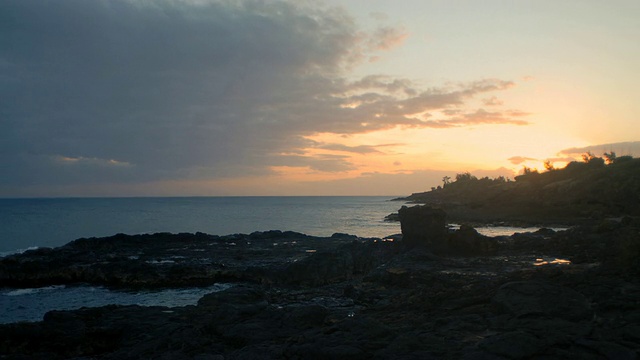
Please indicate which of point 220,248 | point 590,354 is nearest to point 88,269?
point 220,248

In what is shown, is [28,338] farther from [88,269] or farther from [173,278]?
[88,269]

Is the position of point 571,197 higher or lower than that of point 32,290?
higher

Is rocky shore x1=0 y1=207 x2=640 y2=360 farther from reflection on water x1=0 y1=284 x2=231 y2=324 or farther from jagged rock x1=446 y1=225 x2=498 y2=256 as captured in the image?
reflection on water x1=0 y1=284 x2=231 y2=324

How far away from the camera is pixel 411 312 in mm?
14430

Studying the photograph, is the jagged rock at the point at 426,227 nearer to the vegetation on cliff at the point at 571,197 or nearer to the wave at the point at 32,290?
the wave at the point at 32,290

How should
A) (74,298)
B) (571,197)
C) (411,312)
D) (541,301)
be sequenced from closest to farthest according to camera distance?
(541,301)
(411,312)
(74,298)
(571,197)

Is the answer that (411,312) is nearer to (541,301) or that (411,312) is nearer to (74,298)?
(541,301)

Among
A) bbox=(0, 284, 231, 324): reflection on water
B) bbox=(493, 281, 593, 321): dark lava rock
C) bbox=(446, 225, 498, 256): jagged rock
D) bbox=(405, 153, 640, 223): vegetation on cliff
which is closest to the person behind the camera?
bbox=(493, 281, 593, 321): dark lava rock

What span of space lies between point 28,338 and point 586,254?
27.5 metres

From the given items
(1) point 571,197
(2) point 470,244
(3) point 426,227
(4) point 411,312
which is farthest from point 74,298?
(1) point 571,197

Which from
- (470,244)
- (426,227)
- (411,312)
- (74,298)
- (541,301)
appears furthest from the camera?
(426,227)

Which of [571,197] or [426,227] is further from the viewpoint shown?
[571,197]

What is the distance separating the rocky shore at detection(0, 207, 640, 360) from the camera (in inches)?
411

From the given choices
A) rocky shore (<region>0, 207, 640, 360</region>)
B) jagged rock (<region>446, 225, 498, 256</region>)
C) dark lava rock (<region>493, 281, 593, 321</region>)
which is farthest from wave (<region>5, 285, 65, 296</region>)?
dark lava rock (<region>493, 281, 593, 321</region>)
